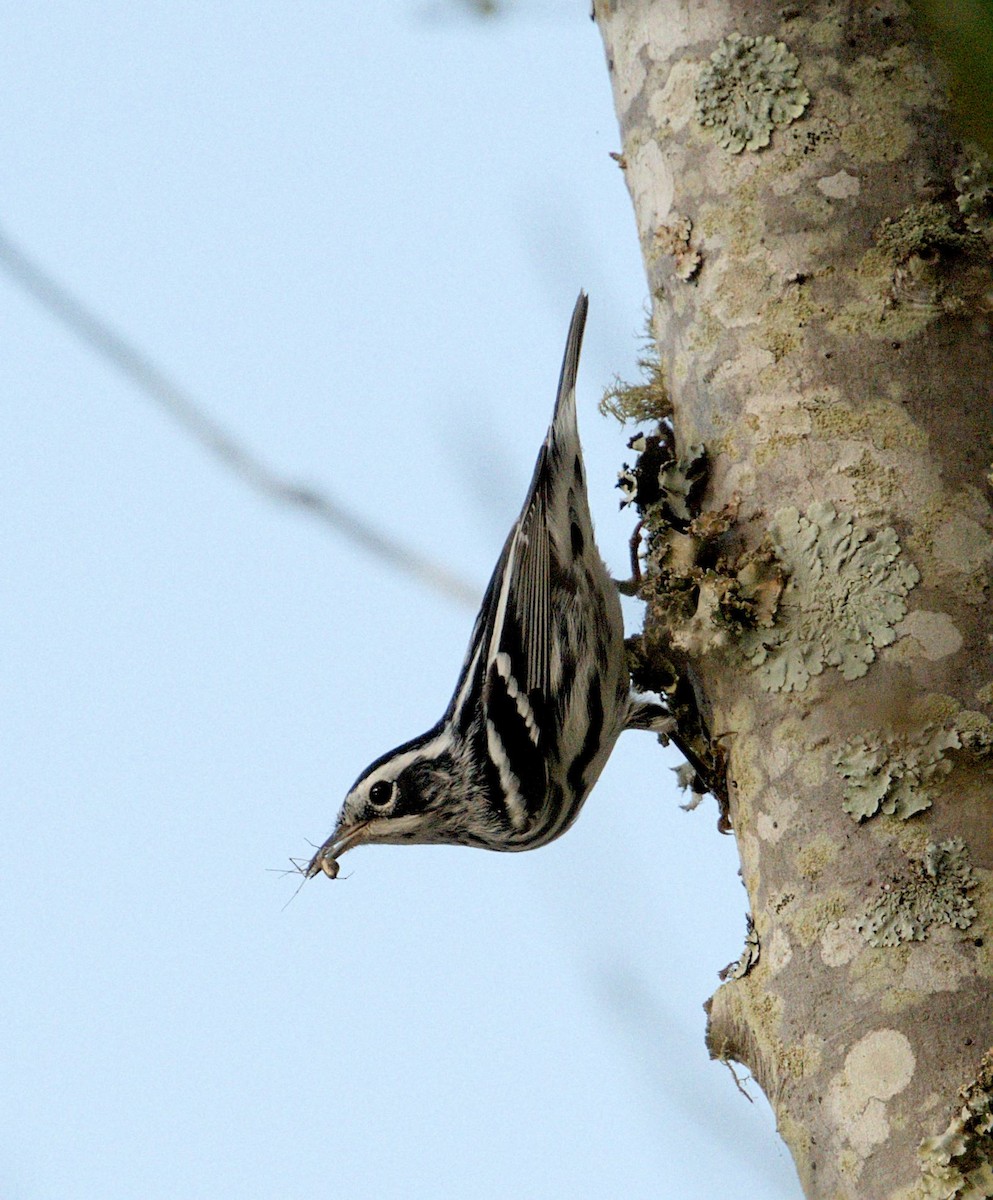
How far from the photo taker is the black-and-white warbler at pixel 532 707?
4234 mm

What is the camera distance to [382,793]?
15.3ft

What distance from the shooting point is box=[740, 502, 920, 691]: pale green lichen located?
2711 millimetres

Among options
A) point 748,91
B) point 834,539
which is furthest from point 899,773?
point 748,91

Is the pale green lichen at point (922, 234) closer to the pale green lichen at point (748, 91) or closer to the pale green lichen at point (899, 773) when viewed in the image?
the pale green lichen at point (748, 91)

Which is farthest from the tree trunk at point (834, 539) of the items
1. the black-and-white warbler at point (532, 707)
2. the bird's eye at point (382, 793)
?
the bird's eye at point (382, 793)

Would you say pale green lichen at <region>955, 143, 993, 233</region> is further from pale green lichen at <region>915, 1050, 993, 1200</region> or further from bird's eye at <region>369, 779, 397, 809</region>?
bird's eye at <region>369, 779, 397, 809</region>

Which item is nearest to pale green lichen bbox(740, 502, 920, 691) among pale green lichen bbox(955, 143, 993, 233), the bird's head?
pale green lichen bbox(955, 143, 993, 233)

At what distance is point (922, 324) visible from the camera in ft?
9.63

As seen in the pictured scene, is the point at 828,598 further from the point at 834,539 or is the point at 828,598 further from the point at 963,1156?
the point at 963,1156

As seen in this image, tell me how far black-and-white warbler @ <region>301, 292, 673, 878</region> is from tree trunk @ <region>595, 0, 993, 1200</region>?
57 cm

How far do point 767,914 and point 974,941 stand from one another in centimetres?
47

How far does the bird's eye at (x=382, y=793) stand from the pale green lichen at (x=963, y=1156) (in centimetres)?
270

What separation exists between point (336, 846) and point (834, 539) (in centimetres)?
249

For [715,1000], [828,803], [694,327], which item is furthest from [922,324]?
[715,1000]
